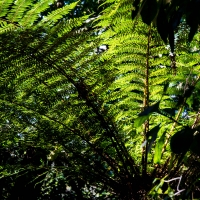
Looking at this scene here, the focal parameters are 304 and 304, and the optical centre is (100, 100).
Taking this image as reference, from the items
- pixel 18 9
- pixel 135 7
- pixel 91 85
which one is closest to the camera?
pixel 135 7

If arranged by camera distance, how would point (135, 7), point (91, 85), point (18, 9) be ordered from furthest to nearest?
point (91, 85) < point (18, 9) < point (135, 7)

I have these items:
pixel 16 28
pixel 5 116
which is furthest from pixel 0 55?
pixel 5 116

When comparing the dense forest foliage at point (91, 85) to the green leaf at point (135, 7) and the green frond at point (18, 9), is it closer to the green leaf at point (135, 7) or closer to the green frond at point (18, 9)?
the green frond at point (18, 9)

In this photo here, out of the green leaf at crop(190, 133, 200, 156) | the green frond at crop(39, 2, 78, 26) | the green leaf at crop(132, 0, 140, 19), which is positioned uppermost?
the green frond at crop(39, 2, 78, 26)

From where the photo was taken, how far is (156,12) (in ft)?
2.44

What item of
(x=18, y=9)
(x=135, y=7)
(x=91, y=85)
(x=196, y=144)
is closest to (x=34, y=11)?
(x=18, y=9)

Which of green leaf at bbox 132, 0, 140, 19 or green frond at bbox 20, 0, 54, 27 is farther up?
green frond at bbox 20, 0, 54, 27

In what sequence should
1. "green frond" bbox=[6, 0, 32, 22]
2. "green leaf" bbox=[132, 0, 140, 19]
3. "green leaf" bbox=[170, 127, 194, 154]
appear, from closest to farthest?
"green leaf" bbox=[170, 127, 194, 154] < "green leaf" bbox=[132, 0, 140, 19] < "green frond" bbox=[6, 0, 32, 22]

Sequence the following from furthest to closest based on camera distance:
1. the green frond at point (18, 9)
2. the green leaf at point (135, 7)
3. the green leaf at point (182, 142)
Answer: the green frond at point (18, 9) < the green leaf at point (135, 7) < the green leaf at point (182, 142)

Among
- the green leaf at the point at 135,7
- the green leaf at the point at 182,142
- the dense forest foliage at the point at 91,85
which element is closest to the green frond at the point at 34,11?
the dense forest foliage at the point at 91,85

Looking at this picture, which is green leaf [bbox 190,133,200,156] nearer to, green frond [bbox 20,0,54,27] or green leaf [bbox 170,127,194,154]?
green leaf [bbox 170,127,194,154]

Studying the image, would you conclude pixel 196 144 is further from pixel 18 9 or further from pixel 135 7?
pixel 18 9

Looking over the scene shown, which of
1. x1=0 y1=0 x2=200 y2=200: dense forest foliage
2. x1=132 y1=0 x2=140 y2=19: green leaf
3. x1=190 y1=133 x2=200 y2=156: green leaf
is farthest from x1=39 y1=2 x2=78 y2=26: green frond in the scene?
x1=190 y1=133 x2=200 y2=156: green leaf

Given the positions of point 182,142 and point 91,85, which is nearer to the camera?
point 182,142
